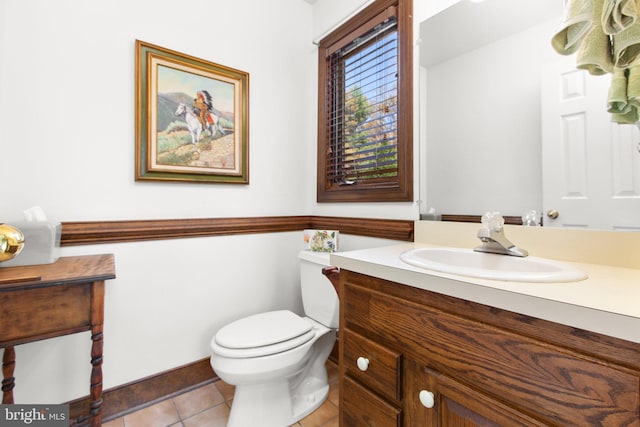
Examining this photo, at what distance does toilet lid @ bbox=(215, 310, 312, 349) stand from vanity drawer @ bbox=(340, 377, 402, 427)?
357mm

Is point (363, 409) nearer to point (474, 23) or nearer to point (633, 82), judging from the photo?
point (633, 82)

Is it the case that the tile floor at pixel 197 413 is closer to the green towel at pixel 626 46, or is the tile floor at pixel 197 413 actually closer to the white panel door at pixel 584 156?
the white panel door at pixel 584 156

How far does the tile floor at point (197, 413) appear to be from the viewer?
1318 mm

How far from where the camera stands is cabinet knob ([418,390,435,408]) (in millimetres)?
739

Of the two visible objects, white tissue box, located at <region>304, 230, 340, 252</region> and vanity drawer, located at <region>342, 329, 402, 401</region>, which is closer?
vanity drawer, located at <region>342, 329, 402, 401</region>

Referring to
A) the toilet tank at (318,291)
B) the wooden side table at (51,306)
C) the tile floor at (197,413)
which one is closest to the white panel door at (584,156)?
the toilet tank at (318,291)

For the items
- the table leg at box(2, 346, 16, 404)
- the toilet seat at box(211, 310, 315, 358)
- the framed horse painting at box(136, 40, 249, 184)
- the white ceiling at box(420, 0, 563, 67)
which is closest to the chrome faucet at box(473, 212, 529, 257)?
the white ceiling at box(420, 0, 563, 67)

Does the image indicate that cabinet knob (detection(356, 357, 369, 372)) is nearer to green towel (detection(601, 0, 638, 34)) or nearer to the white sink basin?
the white sink basin

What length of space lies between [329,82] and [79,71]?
1.35 m

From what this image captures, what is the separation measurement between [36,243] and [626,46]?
6.33 feet

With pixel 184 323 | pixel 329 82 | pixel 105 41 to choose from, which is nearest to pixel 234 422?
pixel 184 323

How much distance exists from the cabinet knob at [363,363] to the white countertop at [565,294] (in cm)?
29

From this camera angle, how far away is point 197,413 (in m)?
1.39

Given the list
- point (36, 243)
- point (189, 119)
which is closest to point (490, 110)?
point (189, 119)
